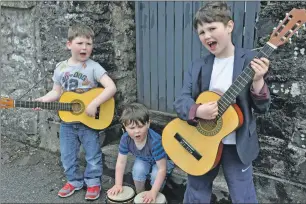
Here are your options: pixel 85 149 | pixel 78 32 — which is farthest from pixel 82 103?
pixel 78 32

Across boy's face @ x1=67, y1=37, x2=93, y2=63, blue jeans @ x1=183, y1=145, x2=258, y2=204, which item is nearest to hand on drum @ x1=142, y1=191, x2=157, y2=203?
blue jeans @ x1=183, y1=145, x2=258, y2=204

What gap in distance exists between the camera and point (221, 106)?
8.77 ft

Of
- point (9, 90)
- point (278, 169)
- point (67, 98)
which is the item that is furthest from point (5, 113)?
point (278, 169)

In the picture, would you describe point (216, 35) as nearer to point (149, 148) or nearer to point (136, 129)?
point (136, 129)

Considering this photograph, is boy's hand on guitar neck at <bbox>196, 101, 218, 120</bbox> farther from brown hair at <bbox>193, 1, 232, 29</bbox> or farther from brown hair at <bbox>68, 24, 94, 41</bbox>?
brown hair at <bbox>68, 24, 94, 41</bbox>

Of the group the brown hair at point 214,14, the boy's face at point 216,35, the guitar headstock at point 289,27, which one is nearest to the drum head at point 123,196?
the boy's face at point 216,35

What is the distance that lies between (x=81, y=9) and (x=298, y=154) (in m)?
2.52

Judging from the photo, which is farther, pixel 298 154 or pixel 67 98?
pixel 67 98

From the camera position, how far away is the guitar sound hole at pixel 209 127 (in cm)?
274

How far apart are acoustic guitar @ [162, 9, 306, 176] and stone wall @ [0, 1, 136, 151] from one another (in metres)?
1.54

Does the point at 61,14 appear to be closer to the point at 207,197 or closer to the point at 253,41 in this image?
the point at 253,41

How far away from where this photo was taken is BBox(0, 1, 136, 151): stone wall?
13.7ft

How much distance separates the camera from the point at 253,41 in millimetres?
3557

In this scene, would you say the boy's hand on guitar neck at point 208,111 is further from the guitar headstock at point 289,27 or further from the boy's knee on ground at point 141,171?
the boy's knee on ground at point 141,171
